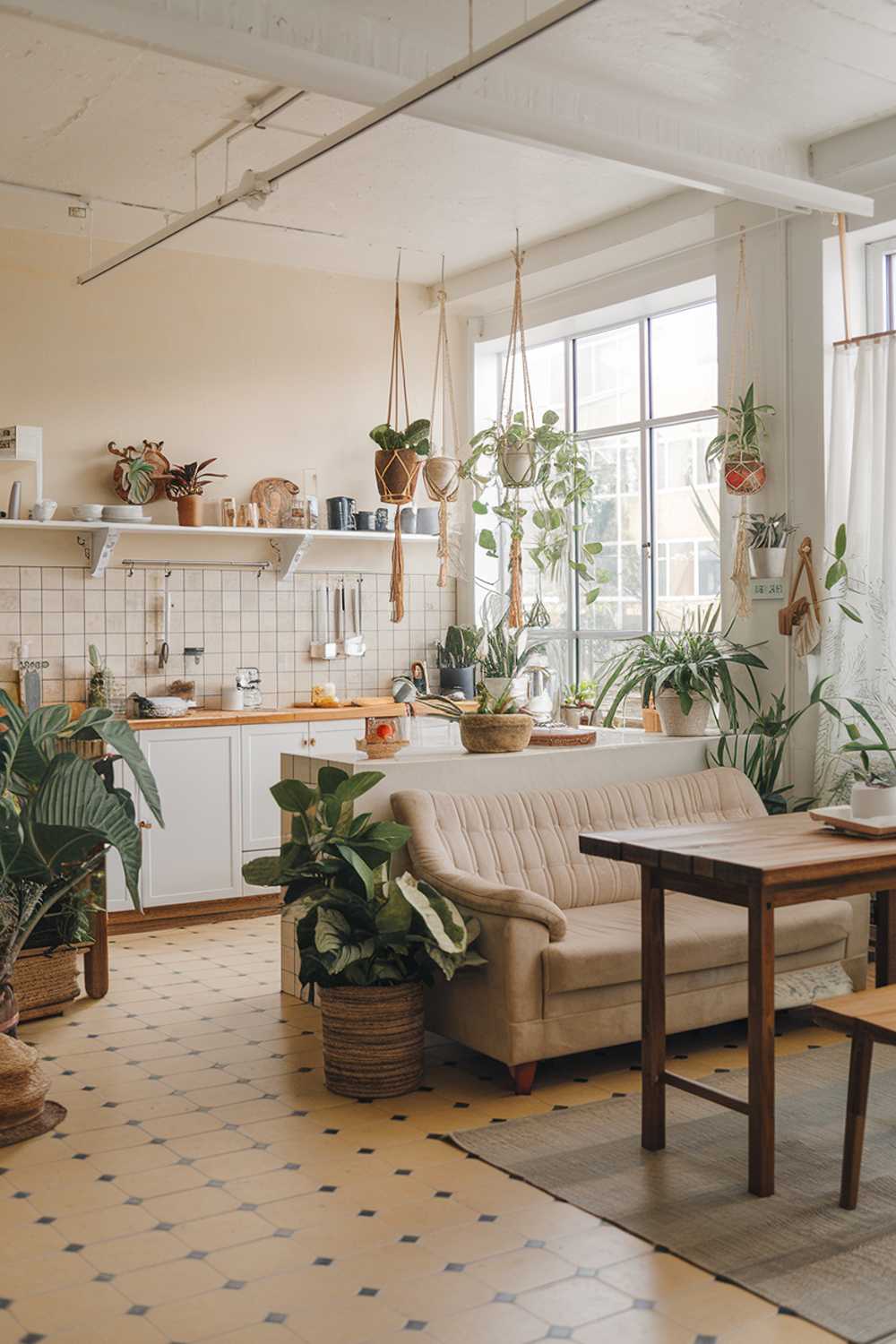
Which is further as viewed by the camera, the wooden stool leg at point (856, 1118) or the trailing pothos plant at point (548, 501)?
the trailing pothos plant at point (548, 501)

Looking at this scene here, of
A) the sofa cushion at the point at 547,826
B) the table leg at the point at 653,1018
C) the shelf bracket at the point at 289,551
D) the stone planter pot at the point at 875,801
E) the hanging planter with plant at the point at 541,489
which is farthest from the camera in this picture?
the shelf bracket at the point at 289,551

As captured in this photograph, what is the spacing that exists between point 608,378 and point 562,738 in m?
3.23

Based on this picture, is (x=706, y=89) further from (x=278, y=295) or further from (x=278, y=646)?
(x=278, y=646)

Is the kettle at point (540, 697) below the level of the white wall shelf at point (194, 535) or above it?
below

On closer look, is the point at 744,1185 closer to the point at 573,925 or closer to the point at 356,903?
the point at 573,925

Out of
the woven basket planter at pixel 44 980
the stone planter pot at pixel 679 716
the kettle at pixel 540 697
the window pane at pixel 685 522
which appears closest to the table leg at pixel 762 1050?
the stone planter pot at pixel 679 716

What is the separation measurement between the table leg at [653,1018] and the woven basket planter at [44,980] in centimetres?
241

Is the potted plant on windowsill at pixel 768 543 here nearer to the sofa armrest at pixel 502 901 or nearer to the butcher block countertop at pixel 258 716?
the butcher block countertop at pixel 258 716

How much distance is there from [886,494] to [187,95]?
3.32 m

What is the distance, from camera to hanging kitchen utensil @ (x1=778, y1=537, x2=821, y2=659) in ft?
19.4

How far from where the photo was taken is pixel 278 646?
7703 mm

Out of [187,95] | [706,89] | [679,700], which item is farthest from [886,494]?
[187,95]

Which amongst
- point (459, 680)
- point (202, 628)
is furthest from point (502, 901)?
point (459, 680)

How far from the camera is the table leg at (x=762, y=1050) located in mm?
3307
